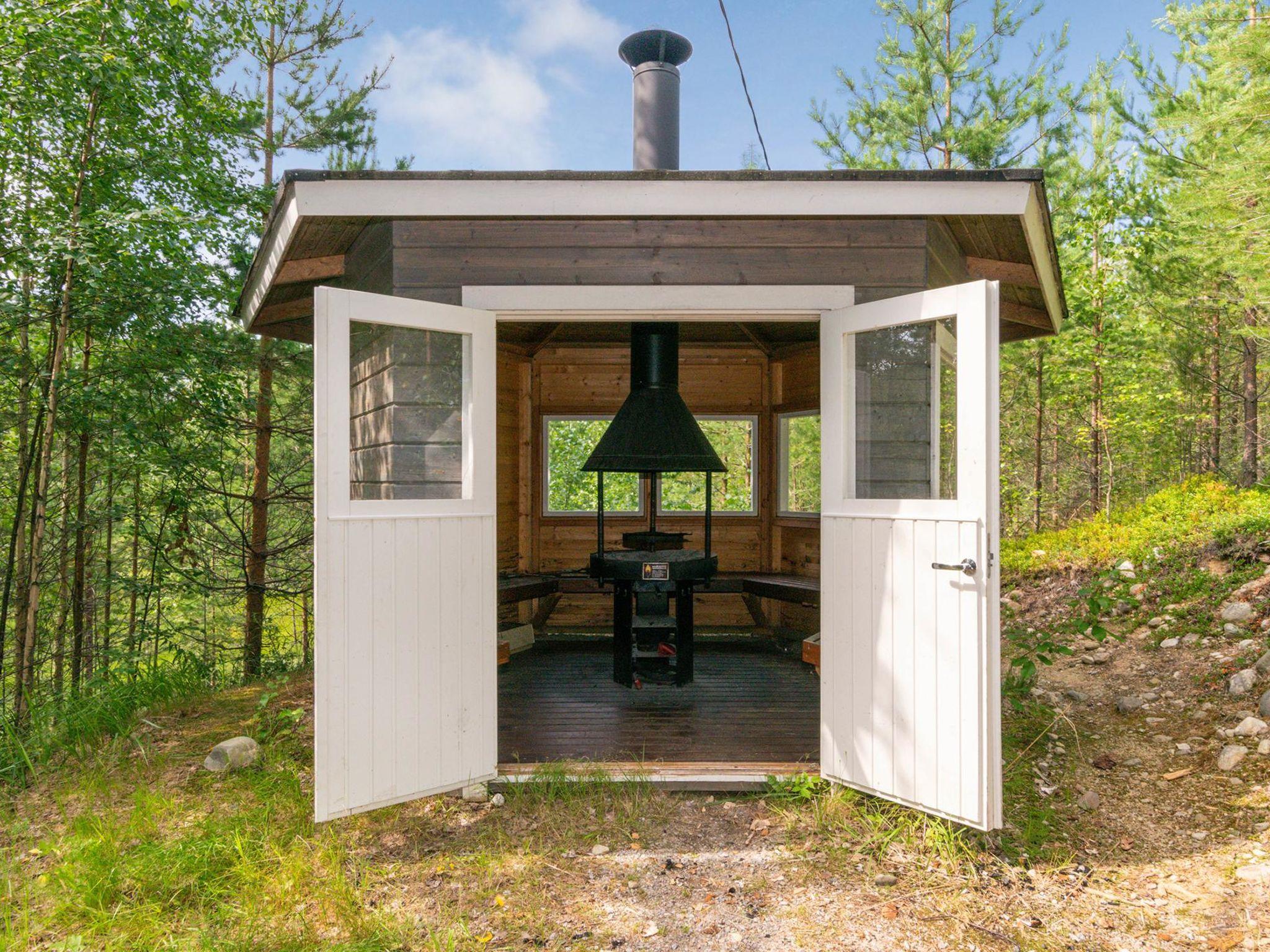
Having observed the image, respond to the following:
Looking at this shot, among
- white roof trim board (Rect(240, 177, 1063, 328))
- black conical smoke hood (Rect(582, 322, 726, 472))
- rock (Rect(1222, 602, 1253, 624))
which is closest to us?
white roof trim board (Rect(240, 177, 1063, 328))

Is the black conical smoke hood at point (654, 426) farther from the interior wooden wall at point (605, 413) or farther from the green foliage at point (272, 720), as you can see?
the green foliage at point (272, 720)

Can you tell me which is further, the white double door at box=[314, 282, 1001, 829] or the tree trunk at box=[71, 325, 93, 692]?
the tree trunk at box=[71, 325, 93, 692]

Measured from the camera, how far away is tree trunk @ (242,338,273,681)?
643 cm

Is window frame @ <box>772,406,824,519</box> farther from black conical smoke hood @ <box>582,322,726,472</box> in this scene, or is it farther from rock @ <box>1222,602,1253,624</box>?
rock @ <box>1222,602,1253,624</box>

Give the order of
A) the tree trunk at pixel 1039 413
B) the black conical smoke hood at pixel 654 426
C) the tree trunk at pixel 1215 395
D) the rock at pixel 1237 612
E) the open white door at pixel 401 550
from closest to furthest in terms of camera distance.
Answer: the open white door at pixel 401 550, the black conical smoke hood at pixel 654 426, the rock at pixel 1237 612, the tree trunk at pixel 1215 395, the tree trunk at pixel 1039 413

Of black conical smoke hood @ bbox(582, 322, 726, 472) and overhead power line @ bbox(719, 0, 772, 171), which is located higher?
overhead power line @ bbox(719, 0, 772, 171)

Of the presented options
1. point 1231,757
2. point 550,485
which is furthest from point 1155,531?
point 550,485

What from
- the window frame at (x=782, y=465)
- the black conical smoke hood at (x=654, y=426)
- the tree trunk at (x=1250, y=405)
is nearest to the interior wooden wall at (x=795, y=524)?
the window frame at (x=782, y=465)

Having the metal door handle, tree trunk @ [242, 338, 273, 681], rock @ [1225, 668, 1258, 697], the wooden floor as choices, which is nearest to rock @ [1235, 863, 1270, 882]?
the metal door handle

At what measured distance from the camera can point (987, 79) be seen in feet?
28.3

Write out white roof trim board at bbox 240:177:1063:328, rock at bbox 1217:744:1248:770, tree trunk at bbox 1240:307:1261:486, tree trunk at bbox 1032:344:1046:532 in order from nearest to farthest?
1. white roof trim board at bbox 240:177:1063:328
2. rock at bbox 1217:744:1248:770
3. tree trunk at bbox 1240:307:1261:486
4. tree trunk at bbox 1032:344:1046:532

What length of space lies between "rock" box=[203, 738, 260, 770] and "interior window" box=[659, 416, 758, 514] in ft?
12.0

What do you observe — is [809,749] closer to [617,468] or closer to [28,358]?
[617,468]

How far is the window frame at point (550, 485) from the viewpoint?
631cm
